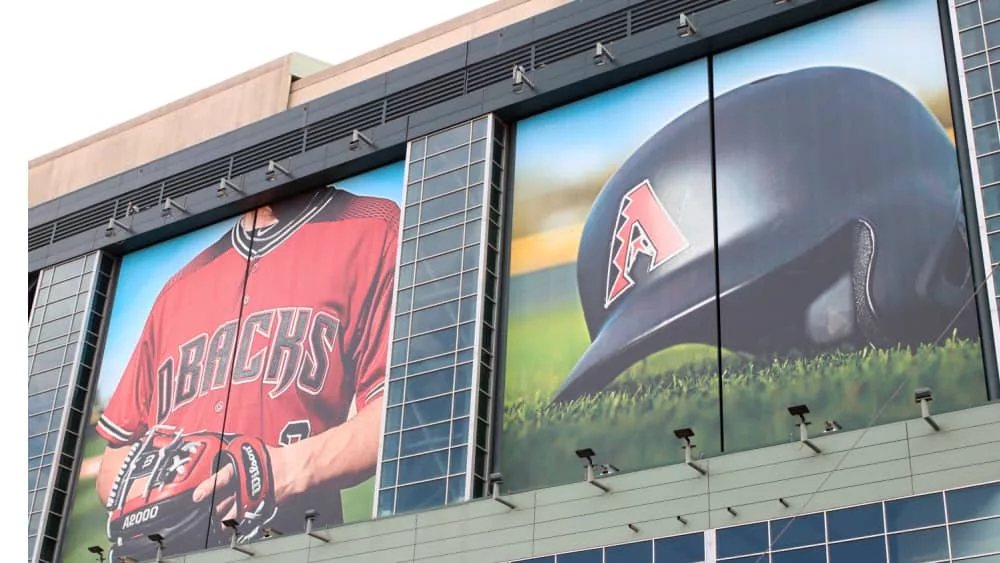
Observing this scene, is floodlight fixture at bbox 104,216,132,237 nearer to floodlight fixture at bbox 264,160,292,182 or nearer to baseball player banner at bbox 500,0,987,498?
floodlight fixture at bbox 264,160,292,182

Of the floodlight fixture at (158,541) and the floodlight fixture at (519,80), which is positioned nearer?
the floodlight fixture at (158,541)

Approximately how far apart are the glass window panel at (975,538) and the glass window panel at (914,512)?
55 centimetres

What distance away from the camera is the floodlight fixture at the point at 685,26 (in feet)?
147

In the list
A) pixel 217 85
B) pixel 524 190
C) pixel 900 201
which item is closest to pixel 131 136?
pixel 217 85

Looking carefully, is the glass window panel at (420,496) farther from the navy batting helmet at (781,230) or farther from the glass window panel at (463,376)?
the navy batting helmet at (781,230)

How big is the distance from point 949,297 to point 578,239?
39.2 ft

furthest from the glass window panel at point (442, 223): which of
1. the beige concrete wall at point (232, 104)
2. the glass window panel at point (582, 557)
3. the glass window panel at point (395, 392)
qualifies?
the glass window panel at point (582, 557)

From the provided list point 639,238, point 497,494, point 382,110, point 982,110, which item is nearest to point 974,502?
point 982,110

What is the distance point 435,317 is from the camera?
45312mm

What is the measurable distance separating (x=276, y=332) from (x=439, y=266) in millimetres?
7114

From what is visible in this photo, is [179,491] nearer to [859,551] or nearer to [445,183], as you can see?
[445,183]

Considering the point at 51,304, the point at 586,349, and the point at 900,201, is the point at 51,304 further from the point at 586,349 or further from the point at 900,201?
the point at 900,201

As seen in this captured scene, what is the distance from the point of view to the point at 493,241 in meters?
46.2

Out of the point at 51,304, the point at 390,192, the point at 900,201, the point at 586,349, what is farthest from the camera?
the point at 51,304
